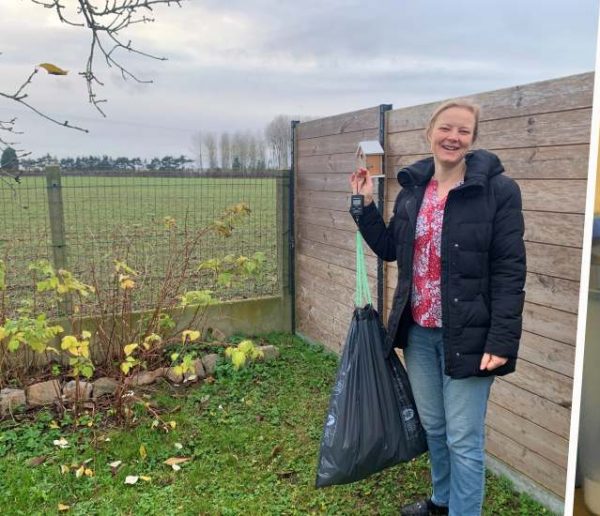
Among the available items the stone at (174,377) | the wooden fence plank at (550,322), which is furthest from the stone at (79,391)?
the wooden fence plank at (550,322)

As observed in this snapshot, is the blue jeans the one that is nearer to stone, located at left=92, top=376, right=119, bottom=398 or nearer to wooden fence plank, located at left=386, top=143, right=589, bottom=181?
wooden fence plank, located at left=386, top=143, right=589, bottom=181

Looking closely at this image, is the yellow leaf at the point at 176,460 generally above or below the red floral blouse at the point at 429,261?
below

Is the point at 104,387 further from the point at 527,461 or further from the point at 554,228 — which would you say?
the point at 554,228

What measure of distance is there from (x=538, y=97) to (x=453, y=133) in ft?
2.51

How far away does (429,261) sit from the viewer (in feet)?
6.82

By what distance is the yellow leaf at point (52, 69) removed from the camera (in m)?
1.63

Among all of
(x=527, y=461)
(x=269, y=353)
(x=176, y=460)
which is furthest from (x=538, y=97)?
(x=269, y=353)

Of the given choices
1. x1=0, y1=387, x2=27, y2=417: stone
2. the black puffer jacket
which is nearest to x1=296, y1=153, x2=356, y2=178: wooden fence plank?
the black puffer jacket

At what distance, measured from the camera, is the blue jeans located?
6.75ft

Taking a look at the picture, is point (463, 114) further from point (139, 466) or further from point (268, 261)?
point (268, 261)

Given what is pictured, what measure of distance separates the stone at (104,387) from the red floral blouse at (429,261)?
2606 millimetres

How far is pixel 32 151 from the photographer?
5.87ft

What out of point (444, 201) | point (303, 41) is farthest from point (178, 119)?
point (444, 201)

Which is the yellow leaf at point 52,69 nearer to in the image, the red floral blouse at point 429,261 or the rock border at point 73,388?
the red floral blouse at point 429,261
